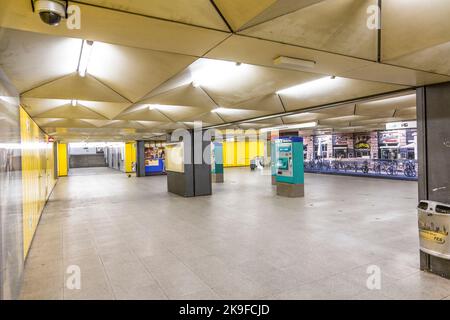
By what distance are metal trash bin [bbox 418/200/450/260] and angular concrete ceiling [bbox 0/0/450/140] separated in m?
1.55

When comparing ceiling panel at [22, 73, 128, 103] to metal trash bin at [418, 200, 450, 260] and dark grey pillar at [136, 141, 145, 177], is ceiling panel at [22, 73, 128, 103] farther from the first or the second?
dark grey pillar at [136, 141, 145, 177]

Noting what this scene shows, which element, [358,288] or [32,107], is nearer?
[358,288]

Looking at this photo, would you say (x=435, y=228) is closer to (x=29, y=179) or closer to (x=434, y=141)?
(x=434, y=141)

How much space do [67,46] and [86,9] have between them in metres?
1.31

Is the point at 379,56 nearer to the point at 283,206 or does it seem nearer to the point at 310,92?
the point at 310,92

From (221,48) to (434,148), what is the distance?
3118mm

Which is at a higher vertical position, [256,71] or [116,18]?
[256,71]

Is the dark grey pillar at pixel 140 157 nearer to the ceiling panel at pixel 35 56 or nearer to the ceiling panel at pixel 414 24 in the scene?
the ceiling panel at pixel 35 56

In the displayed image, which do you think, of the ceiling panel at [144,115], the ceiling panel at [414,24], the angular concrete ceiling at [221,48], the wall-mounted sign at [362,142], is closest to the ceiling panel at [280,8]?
the angular concrete ceiling at [221,48]

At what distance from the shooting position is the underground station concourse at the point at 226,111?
202 centimetres

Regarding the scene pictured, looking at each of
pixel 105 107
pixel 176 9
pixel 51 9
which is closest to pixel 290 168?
pixel 105 107

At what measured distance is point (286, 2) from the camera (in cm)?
166
